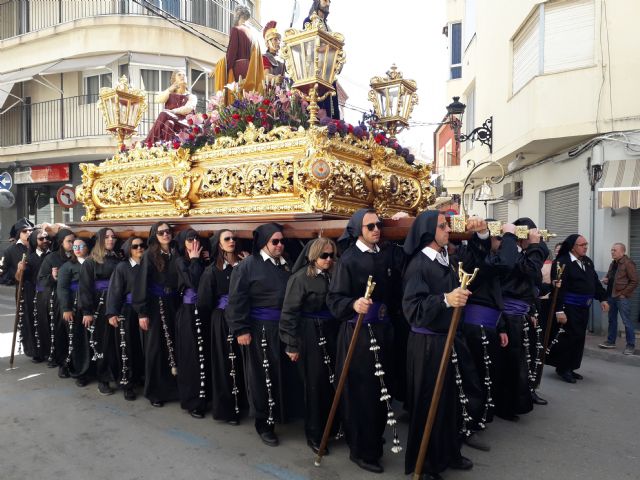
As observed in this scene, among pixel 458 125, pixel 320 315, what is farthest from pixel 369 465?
pixel 458 125

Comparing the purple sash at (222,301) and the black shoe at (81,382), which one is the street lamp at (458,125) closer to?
the purple sash at (222,301)

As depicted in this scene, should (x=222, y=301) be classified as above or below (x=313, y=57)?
below

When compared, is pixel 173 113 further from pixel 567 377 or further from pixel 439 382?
pixel 567 377

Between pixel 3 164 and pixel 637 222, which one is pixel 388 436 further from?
pixel 3 164

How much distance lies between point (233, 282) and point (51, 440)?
74.3 inches

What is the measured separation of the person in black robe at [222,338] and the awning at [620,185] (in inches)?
239

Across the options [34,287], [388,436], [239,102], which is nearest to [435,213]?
[388,436]

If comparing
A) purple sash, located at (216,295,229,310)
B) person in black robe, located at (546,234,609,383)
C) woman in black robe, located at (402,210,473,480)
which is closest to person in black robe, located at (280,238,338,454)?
woman in black robe, located at (402,210,473,480)

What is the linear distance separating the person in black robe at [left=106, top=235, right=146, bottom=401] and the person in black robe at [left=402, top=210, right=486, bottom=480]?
9.32 feet

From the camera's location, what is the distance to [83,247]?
581 cm

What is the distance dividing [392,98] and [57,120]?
41.5ft

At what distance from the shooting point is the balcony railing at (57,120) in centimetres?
1430

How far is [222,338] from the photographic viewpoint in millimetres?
4605

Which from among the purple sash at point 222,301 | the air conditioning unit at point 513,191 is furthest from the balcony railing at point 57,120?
the purple sash at point 222,301
